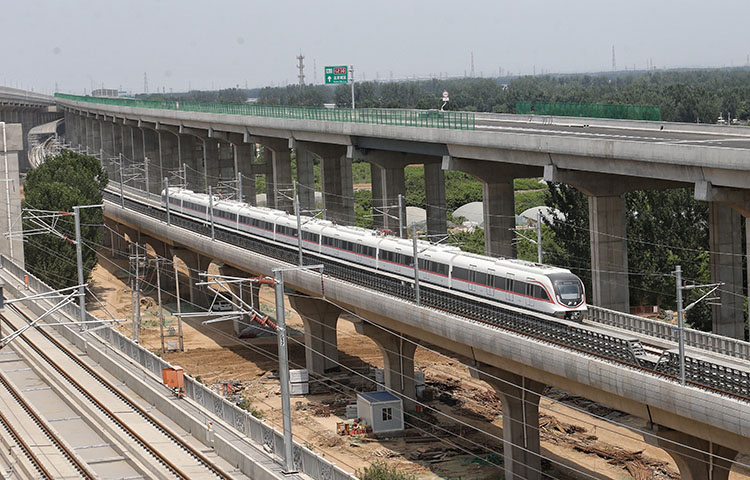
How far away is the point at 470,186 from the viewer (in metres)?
160

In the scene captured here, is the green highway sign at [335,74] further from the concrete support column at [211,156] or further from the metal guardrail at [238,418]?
the metal guardrail at [238,418]

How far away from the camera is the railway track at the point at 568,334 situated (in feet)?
104

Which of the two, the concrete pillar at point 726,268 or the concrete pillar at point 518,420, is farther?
the concrete pillar at point 726,268

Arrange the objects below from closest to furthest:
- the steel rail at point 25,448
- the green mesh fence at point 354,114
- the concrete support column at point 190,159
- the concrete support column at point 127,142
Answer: the steel rail at point 25,448, the green mesh fence at point 354,114, the concrete support column at point 190,159, the concrete support column at point 127,142

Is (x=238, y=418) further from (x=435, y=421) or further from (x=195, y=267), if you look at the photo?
(x=195, y=267)

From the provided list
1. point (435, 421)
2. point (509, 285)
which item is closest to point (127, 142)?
point (435, 421)

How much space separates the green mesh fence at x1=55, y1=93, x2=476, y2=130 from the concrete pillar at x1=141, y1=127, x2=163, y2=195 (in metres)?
16.9

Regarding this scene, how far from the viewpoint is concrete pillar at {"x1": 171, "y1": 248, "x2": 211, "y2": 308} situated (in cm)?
8769

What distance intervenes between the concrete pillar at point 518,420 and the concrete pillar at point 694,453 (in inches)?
428

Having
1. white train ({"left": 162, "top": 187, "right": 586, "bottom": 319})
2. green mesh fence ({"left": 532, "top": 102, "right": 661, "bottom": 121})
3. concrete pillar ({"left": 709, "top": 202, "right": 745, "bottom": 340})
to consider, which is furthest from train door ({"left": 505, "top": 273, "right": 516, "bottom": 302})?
green mesh fence ({"left": 532, "top": 102, "right": 661, "bottom": 121})

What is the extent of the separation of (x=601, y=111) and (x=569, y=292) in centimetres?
3113

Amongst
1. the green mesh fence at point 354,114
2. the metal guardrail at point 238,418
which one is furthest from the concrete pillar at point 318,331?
the metal guardrail at point 238,418

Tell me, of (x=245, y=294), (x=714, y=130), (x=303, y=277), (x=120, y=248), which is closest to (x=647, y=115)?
(x=714, y=130)

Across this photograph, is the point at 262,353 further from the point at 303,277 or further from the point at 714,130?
the point at 714,130
